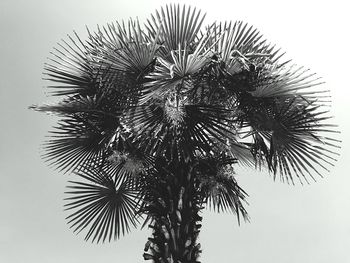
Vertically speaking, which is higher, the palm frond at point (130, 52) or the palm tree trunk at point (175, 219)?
the palm frond at point (130, 52)

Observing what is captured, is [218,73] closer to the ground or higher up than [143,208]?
higher up

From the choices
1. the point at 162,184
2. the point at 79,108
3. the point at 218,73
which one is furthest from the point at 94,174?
the point at 218,73

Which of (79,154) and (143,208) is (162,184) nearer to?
(143,208)

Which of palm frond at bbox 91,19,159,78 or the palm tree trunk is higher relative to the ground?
palm frond at bbox 91,19,159,78

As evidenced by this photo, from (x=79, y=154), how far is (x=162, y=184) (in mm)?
1971

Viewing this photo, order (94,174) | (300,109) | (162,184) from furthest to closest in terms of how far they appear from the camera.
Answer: (94,174)
(300,109)
(162,184)

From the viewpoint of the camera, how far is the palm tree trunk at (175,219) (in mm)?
7316

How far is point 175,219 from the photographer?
7488mm

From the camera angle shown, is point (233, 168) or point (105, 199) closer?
point (233, 168)

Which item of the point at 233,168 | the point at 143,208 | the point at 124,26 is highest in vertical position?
the point at 124,26

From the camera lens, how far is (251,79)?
829cm

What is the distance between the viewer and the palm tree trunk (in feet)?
24.0

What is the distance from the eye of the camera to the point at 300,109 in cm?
841

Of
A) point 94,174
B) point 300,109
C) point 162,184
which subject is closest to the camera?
point 162,184
